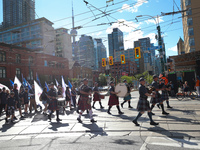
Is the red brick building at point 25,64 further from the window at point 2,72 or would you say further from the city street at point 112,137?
the city street at point 112,137

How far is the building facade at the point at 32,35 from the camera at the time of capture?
2231 inches

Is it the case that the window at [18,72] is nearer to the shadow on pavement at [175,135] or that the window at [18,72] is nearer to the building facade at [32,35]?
the building facade at [32,35]

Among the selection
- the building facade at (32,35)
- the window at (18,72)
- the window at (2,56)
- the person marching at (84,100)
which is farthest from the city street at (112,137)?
the building facade at (32,35)

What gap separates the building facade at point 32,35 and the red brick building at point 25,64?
13912 mm

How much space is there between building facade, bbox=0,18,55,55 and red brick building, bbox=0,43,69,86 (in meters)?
13.9

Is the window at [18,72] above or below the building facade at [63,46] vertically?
below

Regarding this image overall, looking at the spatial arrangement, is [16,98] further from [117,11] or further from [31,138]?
[117,11]

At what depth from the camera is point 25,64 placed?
118ft

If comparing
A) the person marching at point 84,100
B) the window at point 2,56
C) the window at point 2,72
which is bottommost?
the person marching at point 84,100

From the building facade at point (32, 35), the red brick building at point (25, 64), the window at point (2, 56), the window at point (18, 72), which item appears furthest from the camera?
the building facade at point (32, 35)

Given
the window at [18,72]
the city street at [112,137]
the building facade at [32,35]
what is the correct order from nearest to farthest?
the city street at [112,137], the window at [18,72], the building facade at [32,35]

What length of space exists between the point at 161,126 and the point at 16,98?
7607 millimetres

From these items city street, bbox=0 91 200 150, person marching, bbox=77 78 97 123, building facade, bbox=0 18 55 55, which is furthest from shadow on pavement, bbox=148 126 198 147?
building facade, bbox=0 18 55 55

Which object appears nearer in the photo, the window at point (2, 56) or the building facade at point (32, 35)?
the window at point (2, 56)
